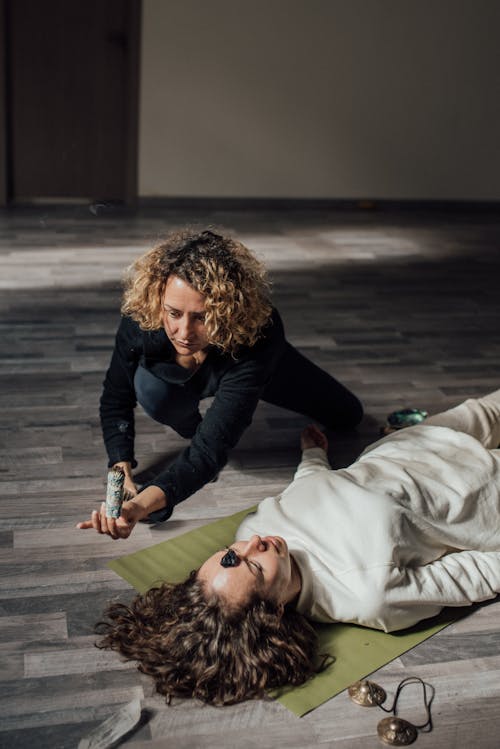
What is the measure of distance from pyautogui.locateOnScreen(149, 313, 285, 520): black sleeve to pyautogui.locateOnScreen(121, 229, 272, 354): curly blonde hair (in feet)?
0.23

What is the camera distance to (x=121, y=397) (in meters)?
2.46

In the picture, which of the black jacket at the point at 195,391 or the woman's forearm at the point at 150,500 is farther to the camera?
the black jacket at the point at 195,391

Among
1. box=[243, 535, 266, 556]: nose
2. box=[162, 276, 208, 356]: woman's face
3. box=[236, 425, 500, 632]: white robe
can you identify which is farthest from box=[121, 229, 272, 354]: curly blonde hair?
box=[243, 535, 266, 556]: nose

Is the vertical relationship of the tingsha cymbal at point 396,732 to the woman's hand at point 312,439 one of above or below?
below

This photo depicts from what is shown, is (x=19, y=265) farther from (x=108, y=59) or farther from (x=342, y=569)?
(x=342, y=569)

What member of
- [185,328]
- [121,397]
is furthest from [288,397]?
[185,328]

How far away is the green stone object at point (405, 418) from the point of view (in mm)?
2992

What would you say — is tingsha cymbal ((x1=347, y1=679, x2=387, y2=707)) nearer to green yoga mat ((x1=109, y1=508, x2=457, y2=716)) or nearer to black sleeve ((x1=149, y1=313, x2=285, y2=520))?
green yoga mat ((x1=109, y1=508, x2=457, y2=716))

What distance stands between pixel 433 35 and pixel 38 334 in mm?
3823

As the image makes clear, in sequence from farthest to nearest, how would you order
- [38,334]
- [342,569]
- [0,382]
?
[38,334] → [0,382] → [342,569]

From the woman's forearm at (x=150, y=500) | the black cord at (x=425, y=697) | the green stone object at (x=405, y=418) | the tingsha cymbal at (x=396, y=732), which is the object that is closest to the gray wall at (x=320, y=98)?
the green stone object at (x=405, y=418)

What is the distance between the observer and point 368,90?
6.15 metres

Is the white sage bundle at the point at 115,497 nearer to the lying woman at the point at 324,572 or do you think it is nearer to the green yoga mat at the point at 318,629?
the lying woman at the point at 324,572

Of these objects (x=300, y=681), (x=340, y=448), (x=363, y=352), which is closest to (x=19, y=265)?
(x=363, y=352)
